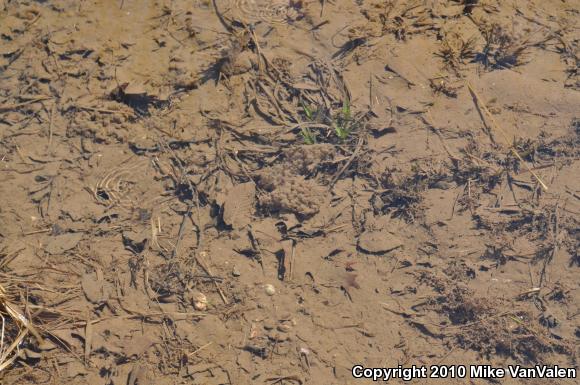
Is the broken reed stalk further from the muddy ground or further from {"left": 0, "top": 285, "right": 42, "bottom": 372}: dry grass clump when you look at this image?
{"left": 0, "top": 285, "right": 42, "bottom": 372}: dry grass clump

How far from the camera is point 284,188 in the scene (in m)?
3.45

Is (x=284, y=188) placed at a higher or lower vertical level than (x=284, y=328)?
higher

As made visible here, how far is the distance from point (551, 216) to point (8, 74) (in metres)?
4.07

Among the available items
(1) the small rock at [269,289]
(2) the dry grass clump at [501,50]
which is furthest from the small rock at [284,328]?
(2) the dry grass clump at [501,50]

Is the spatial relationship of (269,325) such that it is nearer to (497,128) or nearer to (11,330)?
(11,330)

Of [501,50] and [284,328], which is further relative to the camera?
[501,50]

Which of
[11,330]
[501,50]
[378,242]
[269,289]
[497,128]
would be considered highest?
[501,50]

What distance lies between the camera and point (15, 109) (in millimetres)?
3840

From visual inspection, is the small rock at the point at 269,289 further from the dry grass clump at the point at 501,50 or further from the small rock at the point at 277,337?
the dry grass clump at the point at 501,50

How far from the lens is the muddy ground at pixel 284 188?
3.04 m

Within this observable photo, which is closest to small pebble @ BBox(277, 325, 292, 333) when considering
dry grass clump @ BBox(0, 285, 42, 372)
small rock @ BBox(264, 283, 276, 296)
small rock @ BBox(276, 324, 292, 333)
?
small rock @ BBox(276, 324, 292, 333)

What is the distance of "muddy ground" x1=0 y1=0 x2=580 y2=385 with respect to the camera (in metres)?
3.04

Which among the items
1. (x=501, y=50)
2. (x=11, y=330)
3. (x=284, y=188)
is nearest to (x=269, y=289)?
(x=284, y=188)

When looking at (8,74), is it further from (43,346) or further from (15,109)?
(43,346)
